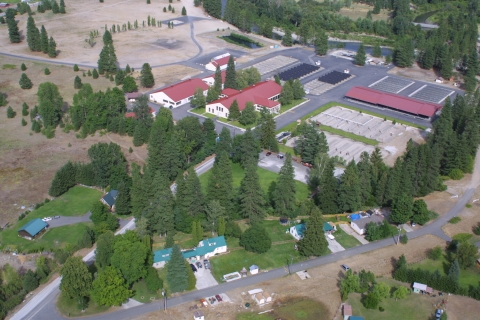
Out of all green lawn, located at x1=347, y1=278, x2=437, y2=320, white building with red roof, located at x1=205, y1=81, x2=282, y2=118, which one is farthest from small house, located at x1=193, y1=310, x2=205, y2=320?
white building with red roof, located at x1=205, y1=81, x2=282, y2=118

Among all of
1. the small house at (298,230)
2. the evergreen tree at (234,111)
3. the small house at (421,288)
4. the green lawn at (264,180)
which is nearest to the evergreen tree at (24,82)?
the evergreen tree at (234,111)

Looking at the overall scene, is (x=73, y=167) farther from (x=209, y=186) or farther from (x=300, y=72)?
(x=300, y=72)

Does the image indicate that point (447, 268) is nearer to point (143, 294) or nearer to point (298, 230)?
point (298, 230)

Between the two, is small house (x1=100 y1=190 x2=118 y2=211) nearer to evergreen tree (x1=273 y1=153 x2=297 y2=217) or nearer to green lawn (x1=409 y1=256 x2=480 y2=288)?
evergreen tree (x1=273 y1=153 x2=297 y2=217)

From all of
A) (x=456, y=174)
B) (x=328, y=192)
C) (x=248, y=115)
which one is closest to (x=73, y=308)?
(x=328, y=192)

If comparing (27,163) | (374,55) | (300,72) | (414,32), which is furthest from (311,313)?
(414,32)

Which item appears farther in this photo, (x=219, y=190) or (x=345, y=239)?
(x=219, y=190)
